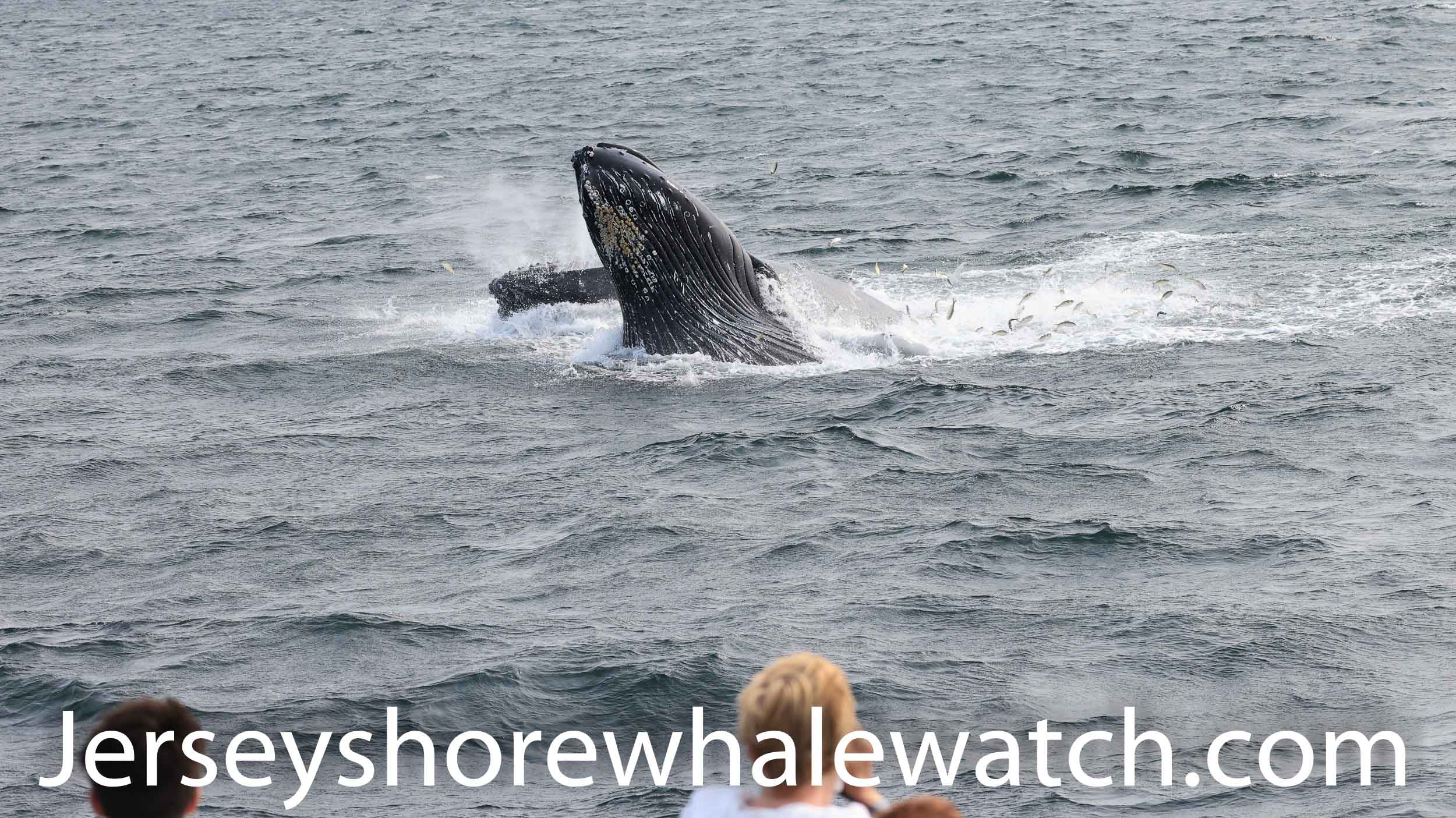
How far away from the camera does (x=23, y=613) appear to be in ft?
44.7

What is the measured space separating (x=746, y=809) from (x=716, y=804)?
110mm

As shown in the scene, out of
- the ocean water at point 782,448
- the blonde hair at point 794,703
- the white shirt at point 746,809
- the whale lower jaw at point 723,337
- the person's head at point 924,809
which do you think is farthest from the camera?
the whale lower jaw at point 723,337

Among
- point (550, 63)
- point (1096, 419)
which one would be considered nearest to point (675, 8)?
point (550, 63)

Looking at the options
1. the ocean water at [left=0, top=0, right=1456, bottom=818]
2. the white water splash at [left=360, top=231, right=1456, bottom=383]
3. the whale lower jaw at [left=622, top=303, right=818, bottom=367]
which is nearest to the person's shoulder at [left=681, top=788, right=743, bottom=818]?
the ocean water at [left=0, top=0, right=1456, bottom=818]

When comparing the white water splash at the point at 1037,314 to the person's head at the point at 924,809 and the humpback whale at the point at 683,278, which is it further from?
the person's head at the point at 924,809

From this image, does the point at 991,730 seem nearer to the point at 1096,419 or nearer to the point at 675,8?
the point at 1096,419

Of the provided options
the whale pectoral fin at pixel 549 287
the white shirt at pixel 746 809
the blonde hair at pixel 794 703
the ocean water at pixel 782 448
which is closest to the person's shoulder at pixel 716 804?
the white shirt at pixel 746 809

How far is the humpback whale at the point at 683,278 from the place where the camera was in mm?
18375

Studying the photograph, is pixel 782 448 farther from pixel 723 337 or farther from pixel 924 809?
pixel 924 809

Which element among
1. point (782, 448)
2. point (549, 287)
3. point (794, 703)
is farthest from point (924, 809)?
point (549, 287)

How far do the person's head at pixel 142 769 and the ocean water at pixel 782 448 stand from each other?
5.10m

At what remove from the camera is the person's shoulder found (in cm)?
535

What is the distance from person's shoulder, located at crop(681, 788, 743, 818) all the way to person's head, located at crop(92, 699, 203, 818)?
1477mm

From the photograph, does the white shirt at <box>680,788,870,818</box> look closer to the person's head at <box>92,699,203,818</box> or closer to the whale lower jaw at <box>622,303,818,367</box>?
the person's head at <box>92,699,203,818</box>
